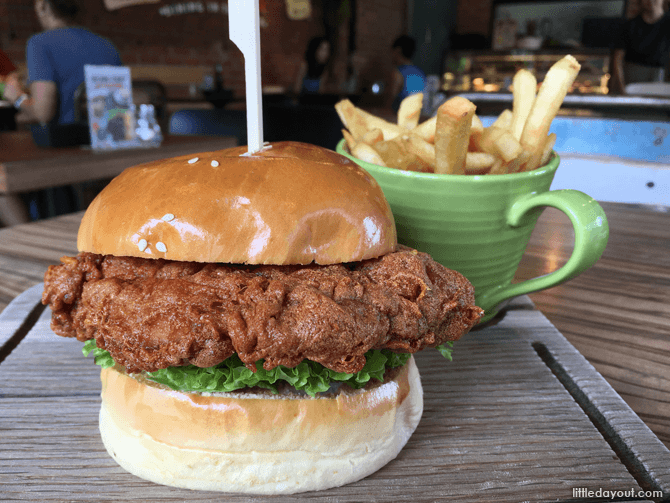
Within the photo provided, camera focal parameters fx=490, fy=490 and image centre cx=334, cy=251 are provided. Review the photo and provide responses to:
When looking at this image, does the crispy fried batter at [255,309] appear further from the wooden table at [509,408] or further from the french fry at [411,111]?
the french fry at [411,111]

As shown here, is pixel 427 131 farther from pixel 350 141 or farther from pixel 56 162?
pixel 56 162

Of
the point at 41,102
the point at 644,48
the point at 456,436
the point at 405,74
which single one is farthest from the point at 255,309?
the point at 644,48

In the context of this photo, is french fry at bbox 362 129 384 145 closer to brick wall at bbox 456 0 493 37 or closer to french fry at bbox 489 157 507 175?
french fry at bbox 489 157 507 175

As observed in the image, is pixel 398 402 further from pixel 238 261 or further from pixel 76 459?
pixel 76 459

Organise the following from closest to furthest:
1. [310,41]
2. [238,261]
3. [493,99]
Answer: [238,261] → [493,99] → [310,41]

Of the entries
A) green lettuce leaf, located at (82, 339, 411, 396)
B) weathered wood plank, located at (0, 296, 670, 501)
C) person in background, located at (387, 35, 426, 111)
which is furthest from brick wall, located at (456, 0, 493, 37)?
green lettuce leaf, located at (82, 339, 411, 396)

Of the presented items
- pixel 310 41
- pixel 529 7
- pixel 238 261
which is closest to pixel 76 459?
pixel 238 261
